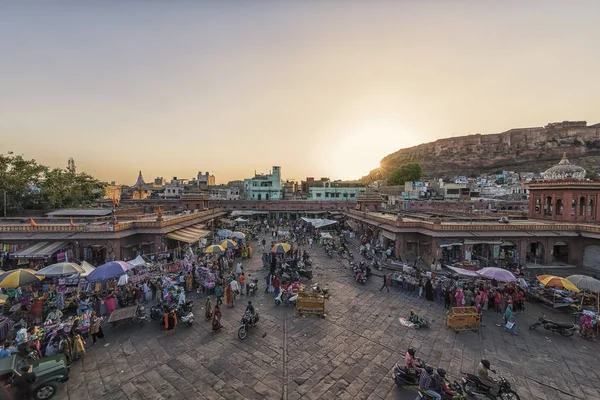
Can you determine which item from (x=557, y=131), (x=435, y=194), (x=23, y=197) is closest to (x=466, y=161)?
(x=557, y=131)

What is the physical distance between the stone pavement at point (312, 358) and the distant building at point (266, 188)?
4576cm

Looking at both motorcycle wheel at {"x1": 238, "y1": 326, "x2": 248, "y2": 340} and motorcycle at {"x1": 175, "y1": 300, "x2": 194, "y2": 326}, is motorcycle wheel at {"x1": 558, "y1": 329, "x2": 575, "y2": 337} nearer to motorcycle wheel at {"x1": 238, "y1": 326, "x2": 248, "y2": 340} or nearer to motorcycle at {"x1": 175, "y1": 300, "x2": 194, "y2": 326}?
motorcycle wheel at {"x1": 238, "y1": 326, "x2": 248, "y2": 340}

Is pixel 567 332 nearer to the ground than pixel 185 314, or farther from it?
nearer to the ground

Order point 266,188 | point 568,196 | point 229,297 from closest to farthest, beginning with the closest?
point 229,297 < point 568,196 < point 266,188

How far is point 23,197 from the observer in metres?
29.1

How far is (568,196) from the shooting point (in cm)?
2166

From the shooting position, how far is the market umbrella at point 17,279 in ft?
35.3

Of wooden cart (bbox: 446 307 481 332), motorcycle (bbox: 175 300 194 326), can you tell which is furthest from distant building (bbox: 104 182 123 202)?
wooden cart (bbox: 446 307 481 332)

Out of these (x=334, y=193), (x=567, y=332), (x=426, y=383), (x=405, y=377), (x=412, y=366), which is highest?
(x=334, y=193)

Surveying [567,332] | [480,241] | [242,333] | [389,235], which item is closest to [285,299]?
[242,333]

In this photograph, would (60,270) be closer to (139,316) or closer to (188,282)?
(139,316)

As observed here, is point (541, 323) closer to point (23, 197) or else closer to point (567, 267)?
point (567, 267)

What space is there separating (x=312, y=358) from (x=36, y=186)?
36.4 m

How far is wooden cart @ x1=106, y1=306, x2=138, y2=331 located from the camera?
10455 mm
